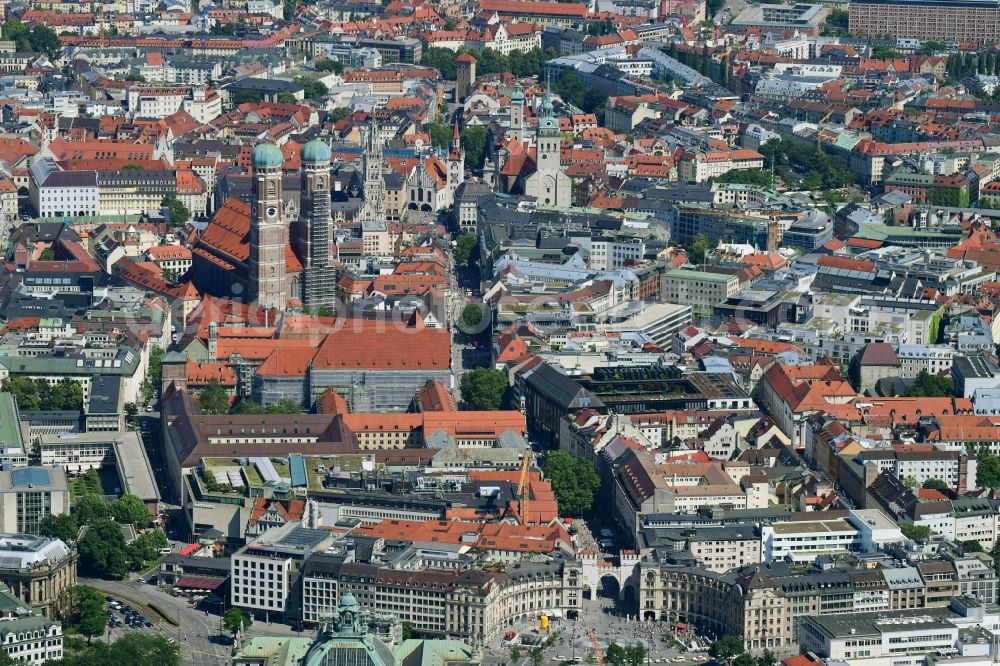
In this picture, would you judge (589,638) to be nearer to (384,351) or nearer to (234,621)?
(234,621)

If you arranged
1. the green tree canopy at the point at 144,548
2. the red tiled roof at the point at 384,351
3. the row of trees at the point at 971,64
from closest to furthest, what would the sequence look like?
the green tree canopy at the point at 144,548 < the red tiled roof at the point at 384,351 < the row of trees at the point at 971,64

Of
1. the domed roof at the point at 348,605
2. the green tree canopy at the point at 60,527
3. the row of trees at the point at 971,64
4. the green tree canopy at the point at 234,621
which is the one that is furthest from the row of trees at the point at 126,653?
the row of trees at the point at 971,64

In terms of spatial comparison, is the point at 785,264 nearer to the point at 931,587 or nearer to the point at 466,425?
the point at 466,425

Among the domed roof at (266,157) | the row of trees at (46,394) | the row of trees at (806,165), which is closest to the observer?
the row of trees at (46,394)

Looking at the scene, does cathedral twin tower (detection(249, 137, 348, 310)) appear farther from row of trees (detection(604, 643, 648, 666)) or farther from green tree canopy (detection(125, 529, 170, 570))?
row of trees (detection(604, 643, 648, 666))

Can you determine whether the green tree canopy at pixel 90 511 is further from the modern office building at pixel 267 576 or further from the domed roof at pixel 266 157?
the domed roof at pixel 266 157

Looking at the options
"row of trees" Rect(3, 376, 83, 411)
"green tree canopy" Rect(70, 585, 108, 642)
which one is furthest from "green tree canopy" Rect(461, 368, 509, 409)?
"green tree canopy" Rect(70, 585, 108, 642)

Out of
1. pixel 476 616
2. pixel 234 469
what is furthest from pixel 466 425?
pixel 476 616
